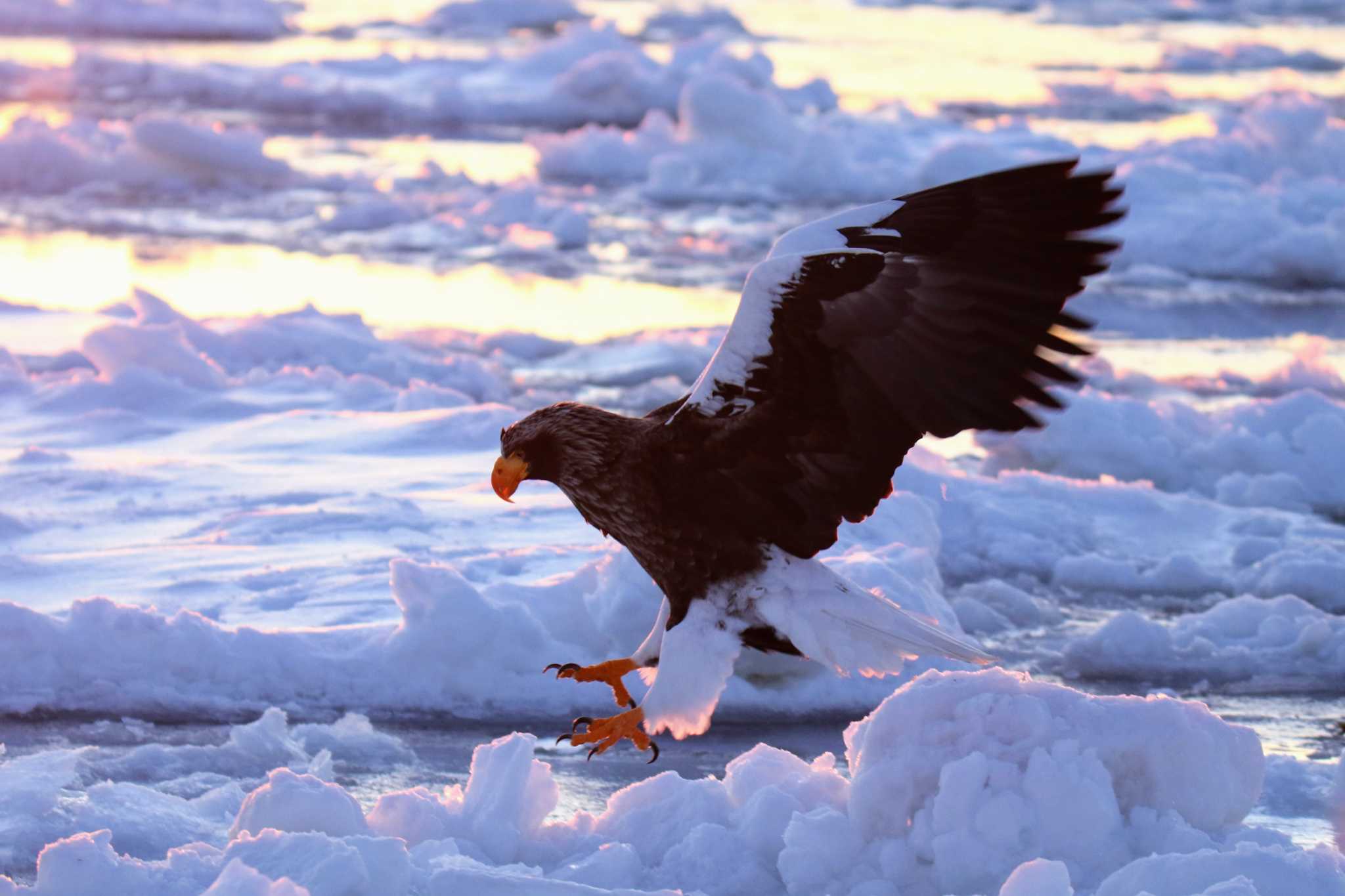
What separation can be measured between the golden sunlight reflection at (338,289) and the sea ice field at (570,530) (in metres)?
0.05

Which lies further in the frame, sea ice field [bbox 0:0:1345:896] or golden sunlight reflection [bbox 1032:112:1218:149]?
golden sunlight reflection [bbox 1032:112:1218:149]

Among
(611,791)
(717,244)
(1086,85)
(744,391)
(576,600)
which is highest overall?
(1086,85)

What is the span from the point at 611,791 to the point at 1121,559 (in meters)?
2.75

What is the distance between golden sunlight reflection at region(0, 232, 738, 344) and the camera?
32.8 feet

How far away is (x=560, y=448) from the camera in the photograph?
3.92 metres

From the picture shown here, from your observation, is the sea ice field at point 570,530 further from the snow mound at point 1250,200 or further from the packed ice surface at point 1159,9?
the packed ice surface at point 1159,9

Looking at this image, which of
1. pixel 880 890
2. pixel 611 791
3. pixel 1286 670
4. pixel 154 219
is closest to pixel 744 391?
pixel 880 890

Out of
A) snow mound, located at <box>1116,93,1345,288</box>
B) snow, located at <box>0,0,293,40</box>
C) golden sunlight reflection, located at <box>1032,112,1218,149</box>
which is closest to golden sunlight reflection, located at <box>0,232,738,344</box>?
snow mound, located at <box>1116,93,1345,288</box>

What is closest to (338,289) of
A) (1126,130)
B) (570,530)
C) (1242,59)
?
(570,530)

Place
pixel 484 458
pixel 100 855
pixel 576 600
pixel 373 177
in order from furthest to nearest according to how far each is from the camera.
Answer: pixel 373 177 → pixel 484 458 → pixel 576 600 → pixel 100 855

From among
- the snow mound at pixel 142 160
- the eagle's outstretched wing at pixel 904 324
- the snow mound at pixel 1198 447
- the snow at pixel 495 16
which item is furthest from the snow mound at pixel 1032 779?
the snow at pixel 495 16

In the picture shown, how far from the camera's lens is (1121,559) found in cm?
656

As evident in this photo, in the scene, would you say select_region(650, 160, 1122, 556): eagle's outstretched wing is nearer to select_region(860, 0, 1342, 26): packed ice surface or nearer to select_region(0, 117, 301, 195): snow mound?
select_region(0, 117, 301, 195): snow mound

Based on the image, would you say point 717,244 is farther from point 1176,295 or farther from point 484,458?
point 484,458
